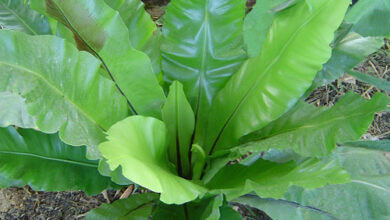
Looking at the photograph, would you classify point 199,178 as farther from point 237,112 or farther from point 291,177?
point 291,177

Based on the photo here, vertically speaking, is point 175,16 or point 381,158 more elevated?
point 175,16

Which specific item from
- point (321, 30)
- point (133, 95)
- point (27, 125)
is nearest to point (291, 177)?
point (321, 30)

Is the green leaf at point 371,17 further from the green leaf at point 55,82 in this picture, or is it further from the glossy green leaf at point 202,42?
the green leaf at point 55,82

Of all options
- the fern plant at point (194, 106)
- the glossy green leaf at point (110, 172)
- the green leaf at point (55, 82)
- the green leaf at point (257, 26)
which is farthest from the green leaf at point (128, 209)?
the green leaf at point (257, 26)

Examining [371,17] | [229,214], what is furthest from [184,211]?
[371,17]

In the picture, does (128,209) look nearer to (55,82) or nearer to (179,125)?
(179,125)

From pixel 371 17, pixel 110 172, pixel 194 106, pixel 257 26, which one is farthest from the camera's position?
pixel 194 106
